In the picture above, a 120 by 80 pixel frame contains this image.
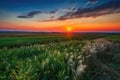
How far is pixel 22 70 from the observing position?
2.67 m

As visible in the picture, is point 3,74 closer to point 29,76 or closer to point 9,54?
point 29,76

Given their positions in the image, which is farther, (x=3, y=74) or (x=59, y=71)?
(x=59, y=71)

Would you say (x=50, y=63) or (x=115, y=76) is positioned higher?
(x=50, y=63)

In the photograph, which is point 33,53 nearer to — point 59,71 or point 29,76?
point 59,71

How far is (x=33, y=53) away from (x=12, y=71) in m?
1.60

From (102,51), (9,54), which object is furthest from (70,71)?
(102,51)

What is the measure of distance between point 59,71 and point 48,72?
0.17 m

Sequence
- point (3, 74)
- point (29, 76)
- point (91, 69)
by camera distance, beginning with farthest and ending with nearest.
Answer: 1. point (91, 69)
2. point (3, 74)
3. point (29, 76)

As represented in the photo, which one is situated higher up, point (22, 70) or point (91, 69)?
point (22, 70)

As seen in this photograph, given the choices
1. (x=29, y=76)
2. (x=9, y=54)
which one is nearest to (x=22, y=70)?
(x=29, y=76)

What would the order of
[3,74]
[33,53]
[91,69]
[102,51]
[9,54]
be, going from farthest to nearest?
[102,51]
[33,53]
[9,54]
[91,69]
[3,74]

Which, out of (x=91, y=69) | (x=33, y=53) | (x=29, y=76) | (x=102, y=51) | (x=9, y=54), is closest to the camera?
(x=29, y=76)

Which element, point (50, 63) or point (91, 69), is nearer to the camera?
point (50, 63)

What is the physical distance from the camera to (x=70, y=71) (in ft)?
10.1
